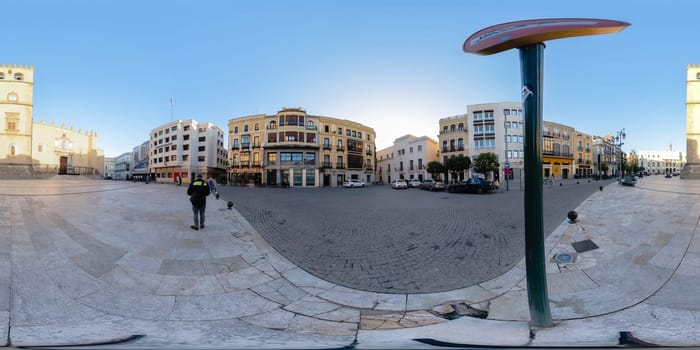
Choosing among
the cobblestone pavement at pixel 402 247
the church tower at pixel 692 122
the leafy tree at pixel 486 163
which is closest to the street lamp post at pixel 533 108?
the cobblestone pavement at pixel 402 247

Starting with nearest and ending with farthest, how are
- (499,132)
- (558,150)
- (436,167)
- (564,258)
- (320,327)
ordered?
(320,327), (564,258), (436,167), (499,132), (558,150)

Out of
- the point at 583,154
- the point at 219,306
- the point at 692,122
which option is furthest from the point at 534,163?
the point at 583,154

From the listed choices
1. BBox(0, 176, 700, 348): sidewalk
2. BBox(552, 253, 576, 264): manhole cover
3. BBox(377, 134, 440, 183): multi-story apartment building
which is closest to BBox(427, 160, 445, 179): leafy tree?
BBox(377, 134, 440, 183): multi-story apartment building

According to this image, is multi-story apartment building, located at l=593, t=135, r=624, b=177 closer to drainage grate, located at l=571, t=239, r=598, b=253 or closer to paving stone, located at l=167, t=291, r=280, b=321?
drainage grate, located at l=571, t=239, r=598, b=253

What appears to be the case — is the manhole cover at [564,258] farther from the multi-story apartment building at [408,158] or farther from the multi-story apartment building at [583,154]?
the multi-story apartment building at [583,154]

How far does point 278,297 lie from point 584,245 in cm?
564

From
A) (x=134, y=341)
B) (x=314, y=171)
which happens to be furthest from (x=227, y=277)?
(x=314, y=171)

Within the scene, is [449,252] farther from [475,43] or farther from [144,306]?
[144,306]

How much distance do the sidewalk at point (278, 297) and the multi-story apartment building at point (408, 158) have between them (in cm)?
4052

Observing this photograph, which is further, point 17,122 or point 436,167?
point 436,167

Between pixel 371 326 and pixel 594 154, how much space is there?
7200cm

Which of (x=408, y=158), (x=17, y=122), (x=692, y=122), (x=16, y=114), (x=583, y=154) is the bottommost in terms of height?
(x=692, y=122)

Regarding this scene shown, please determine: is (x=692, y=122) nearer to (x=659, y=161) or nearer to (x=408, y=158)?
(x=408, y=158)

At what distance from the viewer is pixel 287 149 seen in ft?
132
